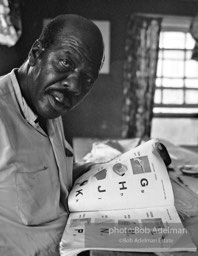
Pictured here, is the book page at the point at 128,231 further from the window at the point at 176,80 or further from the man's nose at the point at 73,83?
the window at the point at 176,80

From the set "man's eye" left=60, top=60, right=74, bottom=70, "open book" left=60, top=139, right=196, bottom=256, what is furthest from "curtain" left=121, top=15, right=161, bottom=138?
"man's eye" left=60, top=60, right=74, bottom=70

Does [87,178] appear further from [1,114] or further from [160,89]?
[160,89]

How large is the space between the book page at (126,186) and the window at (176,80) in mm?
3640

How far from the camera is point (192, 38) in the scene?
15.0ft

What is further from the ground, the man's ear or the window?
the man's ear

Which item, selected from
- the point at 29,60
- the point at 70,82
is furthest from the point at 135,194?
the point at 29,60

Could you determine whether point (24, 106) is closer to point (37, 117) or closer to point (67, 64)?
point (37, 117)

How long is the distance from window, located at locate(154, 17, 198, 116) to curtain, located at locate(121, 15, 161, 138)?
1.03 ft

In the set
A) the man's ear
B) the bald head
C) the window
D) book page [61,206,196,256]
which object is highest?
the bald head

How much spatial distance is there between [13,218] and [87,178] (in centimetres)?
38

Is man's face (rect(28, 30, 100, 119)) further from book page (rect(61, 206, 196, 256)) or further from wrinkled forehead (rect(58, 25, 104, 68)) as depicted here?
book page (rect(61, 206, 196, 256))

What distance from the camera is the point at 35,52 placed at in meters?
1.07

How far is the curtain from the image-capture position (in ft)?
14.7

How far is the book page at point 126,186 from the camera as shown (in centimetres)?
116
